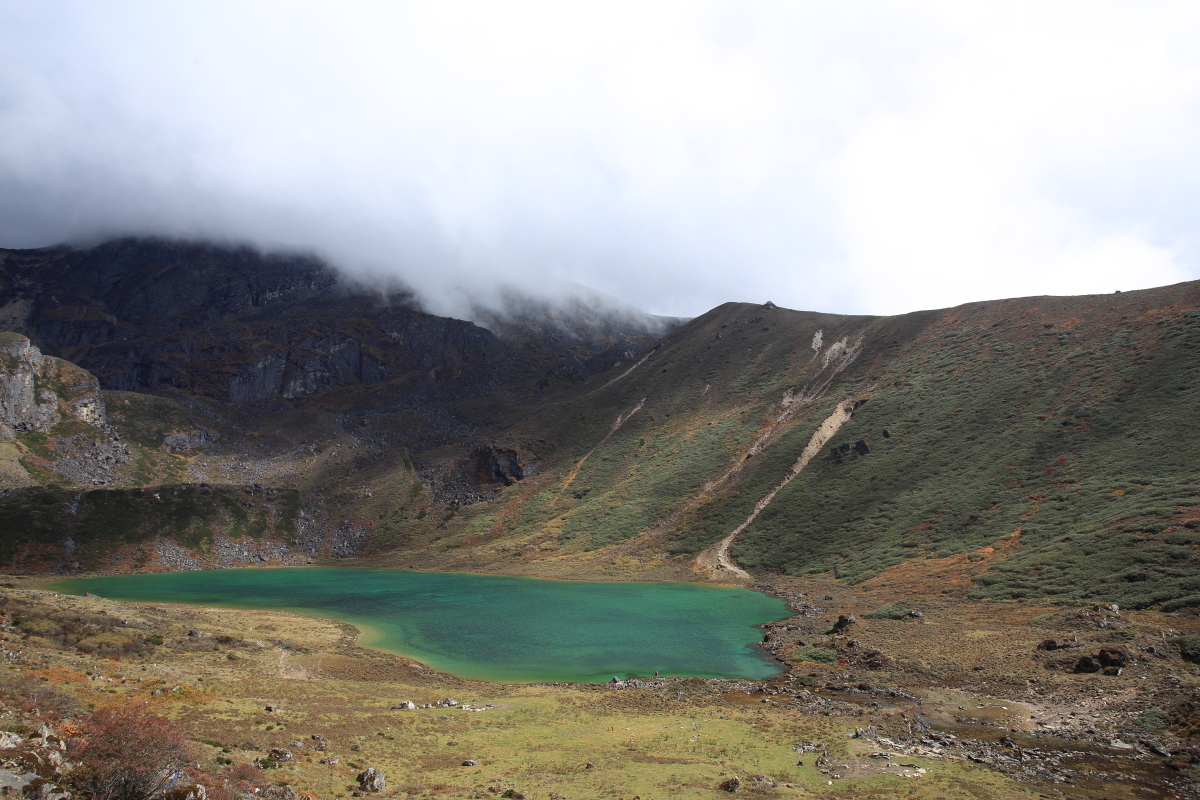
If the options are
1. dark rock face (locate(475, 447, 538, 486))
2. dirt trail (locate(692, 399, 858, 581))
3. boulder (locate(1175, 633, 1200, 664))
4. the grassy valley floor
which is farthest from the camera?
dark rock face (locate(475, 447, 538, 486))

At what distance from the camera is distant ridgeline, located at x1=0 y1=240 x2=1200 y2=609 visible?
5878cm

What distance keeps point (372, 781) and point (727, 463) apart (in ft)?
307

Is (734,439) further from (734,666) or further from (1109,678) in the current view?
(1109,678)

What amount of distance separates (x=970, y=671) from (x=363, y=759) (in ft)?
107

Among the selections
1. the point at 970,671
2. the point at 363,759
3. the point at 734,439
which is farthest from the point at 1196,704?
the point at 734,439

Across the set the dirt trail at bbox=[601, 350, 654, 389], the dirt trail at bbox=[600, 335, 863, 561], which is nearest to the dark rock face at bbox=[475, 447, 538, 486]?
the dirt trail at bbox=[600, 335, 863, 561]

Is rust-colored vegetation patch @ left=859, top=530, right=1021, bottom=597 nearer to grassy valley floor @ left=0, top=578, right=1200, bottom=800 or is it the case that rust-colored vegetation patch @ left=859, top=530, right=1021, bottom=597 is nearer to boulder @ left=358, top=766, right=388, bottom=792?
grassy valley floor @ left=0, top=578, right=1200, bottom=800

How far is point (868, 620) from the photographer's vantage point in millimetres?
47188

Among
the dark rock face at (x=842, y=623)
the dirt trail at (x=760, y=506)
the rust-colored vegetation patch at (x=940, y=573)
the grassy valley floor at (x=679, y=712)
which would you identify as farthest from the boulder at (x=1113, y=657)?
the dirt trail at (x=760, y=506)

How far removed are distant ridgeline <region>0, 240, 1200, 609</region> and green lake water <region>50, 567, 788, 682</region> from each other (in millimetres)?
13243

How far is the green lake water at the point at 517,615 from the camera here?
130ft

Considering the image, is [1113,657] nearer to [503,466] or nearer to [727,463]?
[727,463]

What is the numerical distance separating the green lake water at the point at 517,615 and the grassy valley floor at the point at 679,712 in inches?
151

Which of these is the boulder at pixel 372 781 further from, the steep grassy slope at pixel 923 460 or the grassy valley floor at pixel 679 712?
the steep grassy slope at pixel 923 460
